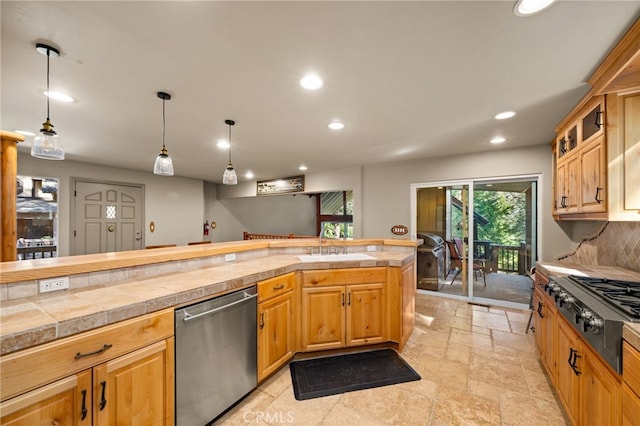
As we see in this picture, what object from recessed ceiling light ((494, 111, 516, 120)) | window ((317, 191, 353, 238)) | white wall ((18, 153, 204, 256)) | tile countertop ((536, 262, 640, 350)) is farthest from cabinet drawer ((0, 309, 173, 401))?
window ((317, 191, 353, 238))

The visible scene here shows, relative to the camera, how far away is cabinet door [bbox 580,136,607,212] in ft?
6.28

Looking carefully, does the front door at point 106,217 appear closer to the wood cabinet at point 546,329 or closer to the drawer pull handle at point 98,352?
the drawer pull handle at point 98,352

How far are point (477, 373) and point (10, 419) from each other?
9.42 ft

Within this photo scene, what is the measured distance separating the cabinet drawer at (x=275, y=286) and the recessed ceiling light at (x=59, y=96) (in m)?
2.31

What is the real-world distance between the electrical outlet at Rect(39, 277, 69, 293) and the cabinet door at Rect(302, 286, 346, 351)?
1.61m

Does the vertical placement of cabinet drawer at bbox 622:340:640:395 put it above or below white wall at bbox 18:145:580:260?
below

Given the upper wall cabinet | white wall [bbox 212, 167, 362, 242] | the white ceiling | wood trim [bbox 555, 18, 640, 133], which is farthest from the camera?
white wall [bbox 212, 167, 362, 242]

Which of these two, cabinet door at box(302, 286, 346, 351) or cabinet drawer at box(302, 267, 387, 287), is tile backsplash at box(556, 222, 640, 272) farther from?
cabinet door at box(302, 286, 346, 351)

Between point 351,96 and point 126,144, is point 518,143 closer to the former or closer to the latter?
point 351,96

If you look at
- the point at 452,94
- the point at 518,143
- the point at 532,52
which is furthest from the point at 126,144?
the point at 518,143

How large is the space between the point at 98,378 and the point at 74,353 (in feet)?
0.55

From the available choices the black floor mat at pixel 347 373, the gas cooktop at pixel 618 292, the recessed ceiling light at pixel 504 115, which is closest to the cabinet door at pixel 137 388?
the black floor mat at pixel 347 373

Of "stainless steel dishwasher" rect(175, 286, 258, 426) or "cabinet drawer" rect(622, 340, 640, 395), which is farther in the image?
"stainless steel dishwasher" rect(175, 286, 258, 426)

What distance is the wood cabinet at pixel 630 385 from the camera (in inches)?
39.6
